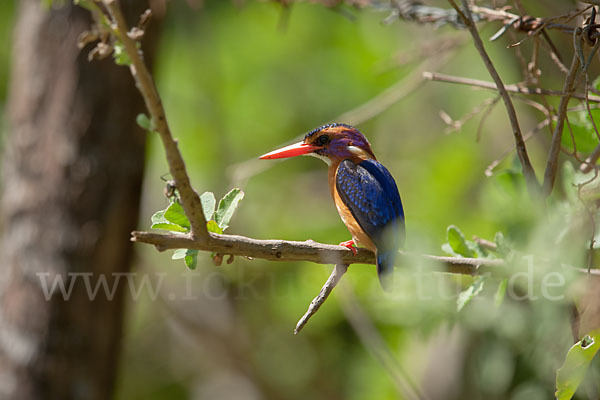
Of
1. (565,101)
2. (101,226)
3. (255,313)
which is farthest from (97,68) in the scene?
(255,313)

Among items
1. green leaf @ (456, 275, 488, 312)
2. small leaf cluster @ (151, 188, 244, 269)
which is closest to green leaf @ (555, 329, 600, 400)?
green leaf @ (456, 275, 488, 312)

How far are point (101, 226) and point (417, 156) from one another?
3.23 metres

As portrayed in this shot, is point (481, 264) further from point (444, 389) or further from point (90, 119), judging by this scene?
point (444, 389)

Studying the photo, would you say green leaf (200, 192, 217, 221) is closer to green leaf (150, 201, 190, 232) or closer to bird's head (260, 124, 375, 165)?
green leaf (150, 201, 190, 232)

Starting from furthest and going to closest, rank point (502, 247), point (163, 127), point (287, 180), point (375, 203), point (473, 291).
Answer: point (287, 180)
point (375, 203)
point (502, 247)
point (473, 291)
point (163, 127)

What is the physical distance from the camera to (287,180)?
6.25 metres

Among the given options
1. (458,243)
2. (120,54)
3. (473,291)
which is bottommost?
(473,291)

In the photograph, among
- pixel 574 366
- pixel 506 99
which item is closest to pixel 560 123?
pixel 506 99

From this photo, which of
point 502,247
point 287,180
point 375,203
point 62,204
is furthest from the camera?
point 287,180

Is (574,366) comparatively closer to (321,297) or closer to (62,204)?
(321,297)

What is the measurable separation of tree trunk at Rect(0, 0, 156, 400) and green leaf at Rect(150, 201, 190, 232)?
1916mm

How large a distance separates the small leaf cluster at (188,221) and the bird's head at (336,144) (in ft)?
3.10

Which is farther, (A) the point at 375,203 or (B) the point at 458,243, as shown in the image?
(A) the point at 375,203

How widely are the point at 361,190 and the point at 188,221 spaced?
35.7 inches
